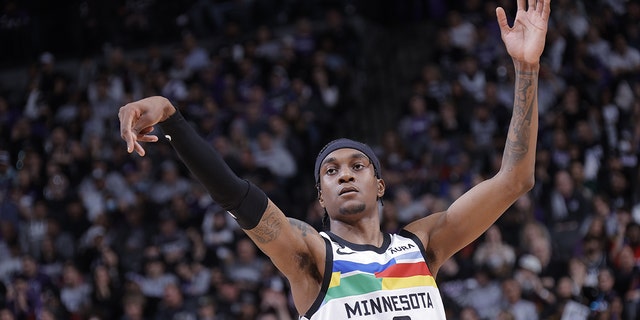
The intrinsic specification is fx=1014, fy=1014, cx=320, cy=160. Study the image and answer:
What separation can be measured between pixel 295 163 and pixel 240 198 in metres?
9.60

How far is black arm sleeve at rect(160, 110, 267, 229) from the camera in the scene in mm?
4348

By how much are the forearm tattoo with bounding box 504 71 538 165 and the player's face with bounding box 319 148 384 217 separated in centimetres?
72

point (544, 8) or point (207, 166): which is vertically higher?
point (544, 8)

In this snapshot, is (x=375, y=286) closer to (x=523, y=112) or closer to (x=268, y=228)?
(x=268, y=228)

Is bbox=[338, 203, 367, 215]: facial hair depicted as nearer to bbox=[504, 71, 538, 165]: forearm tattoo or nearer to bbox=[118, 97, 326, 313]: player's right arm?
bbox=[118, 97, 326, 313]: player's right arm

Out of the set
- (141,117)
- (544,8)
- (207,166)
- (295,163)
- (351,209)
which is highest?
(544,8)

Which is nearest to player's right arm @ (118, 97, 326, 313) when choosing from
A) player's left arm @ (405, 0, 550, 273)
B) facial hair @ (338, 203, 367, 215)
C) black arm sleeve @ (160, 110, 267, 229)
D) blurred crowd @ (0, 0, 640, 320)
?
black arm sleeve @ (160, 110, 267, 229)

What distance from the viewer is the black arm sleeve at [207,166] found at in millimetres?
4348

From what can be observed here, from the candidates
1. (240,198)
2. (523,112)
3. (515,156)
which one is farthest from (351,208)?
(523,112)

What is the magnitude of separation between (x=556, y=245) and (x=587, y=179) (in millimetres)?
1140

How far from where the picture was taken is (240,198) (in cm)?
449

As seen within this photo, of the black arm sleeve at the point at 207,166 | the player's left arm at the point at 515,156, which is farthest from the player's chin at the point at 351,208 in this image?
the black arm sleeve at the point at 207,166

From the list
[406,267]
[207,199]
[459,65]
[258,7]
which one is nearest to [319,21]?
[258,7]

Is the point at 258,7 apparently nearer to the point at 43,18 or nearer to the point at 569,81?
the point at 43,18
